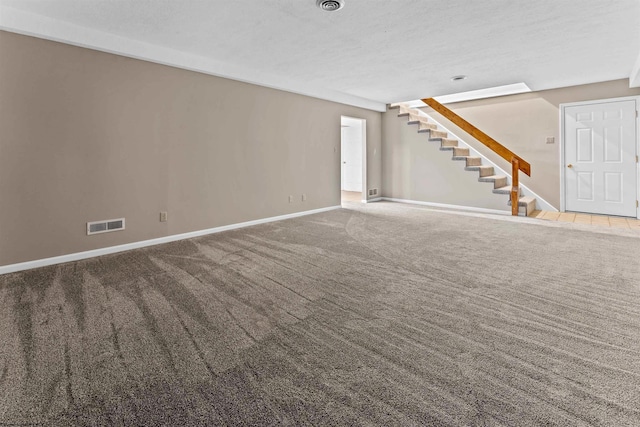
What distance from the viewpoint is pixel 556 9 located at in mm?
3162

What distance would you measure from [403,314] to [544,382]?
904 millimetres

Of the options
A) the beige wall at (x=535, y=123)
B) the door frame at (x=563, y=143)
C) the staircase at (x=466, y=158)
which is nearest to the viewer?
the door frame at (x=563, y=143)

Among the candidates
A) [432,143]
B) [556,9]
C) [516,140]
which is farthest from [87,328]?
[516,140]

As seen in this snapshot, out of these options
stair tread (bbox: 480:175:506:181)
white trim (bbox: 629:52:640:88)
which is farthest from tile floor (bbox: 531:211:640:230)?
white trim (bbox: 629:52:640:88)

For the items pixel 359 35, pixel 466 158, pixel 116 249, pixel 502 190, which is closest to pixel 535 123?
pixel 466 158

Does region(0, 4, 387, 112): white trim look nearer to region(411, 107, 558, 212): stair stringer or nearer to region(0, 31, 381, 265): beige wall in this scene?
region(0, 31, 381, 265): beige wall

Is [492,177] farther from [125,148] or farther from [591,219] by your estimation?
[125,148]

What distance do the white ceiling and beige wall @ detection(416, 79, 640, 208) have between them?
64 cm

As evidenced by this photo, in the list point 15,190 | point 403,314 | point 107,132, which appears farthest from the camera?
point 107,132

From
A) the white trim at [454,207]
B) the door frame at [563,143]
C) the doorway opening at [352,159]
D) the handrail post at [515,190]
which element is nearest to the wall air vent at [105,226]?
the white trim at [454,207]

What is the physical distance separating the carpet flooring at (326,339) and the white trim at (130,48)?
235 centimetres

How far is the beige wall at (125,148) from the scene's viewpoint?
11.2 feet

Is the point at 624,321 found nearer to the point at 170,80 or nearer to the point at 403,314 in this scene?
the point at 403,314

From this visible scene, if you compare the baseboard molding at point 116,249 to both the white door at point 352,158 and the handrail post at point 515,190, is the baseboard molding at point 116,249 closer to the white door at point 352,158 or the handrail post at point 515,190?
the handrail post at point 515,190
